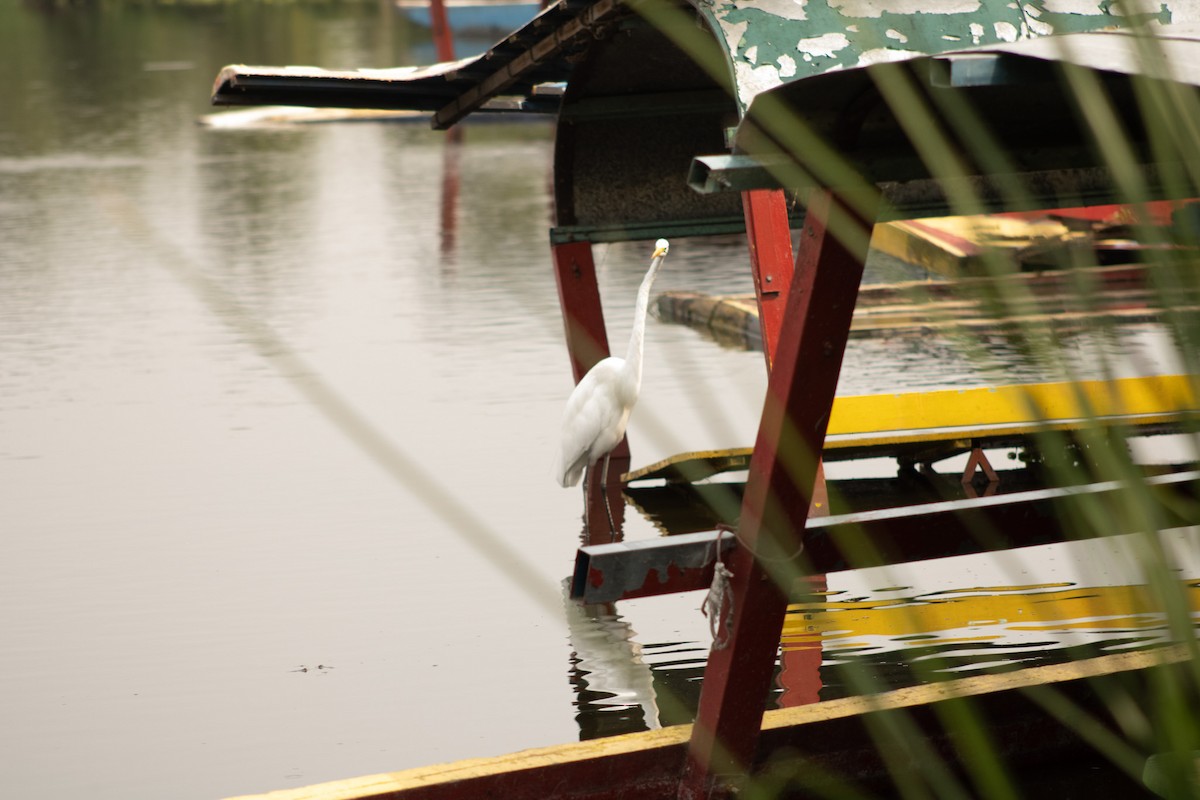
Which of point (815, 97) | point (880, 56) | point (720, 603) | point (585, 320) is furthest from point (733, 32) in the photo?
point (585, 320)

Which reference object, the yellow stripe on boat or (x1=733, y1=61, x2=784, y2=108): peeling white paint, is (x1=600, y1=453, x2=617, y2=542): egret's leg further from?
(x1=733, y1=61, x2=784, y2=108): peeling white paint

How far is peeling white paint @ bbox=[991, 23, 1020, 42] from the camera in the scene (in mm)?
4719

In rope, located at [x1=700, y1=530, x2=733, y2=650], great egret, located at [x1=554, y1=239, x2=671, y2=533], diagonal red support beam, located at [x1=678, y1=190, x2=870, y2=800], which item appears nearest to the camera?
diagonal red support beam, located at [x1=678, y1=190, x2=870, y2=800]

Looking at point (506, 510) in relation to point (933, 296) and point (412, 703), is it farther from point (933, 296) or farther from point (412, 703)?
point (933, 296)

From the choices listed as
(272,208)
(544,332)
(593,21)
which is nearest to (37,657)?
(593,21)

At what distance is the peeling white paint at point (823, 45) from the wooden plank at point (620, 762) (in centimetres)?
181

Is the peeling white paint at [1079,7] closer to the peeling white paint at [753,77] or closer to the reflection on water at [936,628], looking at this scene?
the peeling white paint at [753,77]

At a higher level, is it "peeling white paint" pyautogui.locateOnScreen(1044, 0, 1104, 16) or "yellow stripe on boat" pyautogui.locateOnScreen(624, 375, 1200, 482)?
"peeling white paint" pyautogui.locateOnScreen(1044, 0, 1104, 16)

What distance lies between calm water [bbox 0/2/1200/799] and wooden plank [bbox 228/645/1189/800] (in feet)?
1.28

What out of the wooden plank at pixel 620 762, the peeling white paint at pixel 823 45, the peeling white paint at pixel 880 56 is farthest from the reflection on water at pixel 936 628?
the peeling white paint at pixel 880 56

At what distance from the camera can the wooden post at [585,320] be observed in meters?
6.91

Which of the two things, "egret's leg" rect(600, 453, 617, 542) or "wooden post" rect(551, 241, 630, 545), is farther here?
"wooden post" rect(551, 241, 630, 545)

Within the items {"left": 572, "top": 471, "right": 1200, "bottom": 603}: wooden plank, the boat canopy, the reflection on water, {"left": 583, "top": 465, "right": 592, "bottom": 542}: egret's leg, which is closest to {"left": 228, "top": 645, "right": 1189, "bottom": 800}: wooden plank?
{"left": 572, "top": 471, "right": 1200, "bottom": 603}: wooden plank

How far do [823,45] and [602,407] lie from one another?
7.72 ft
